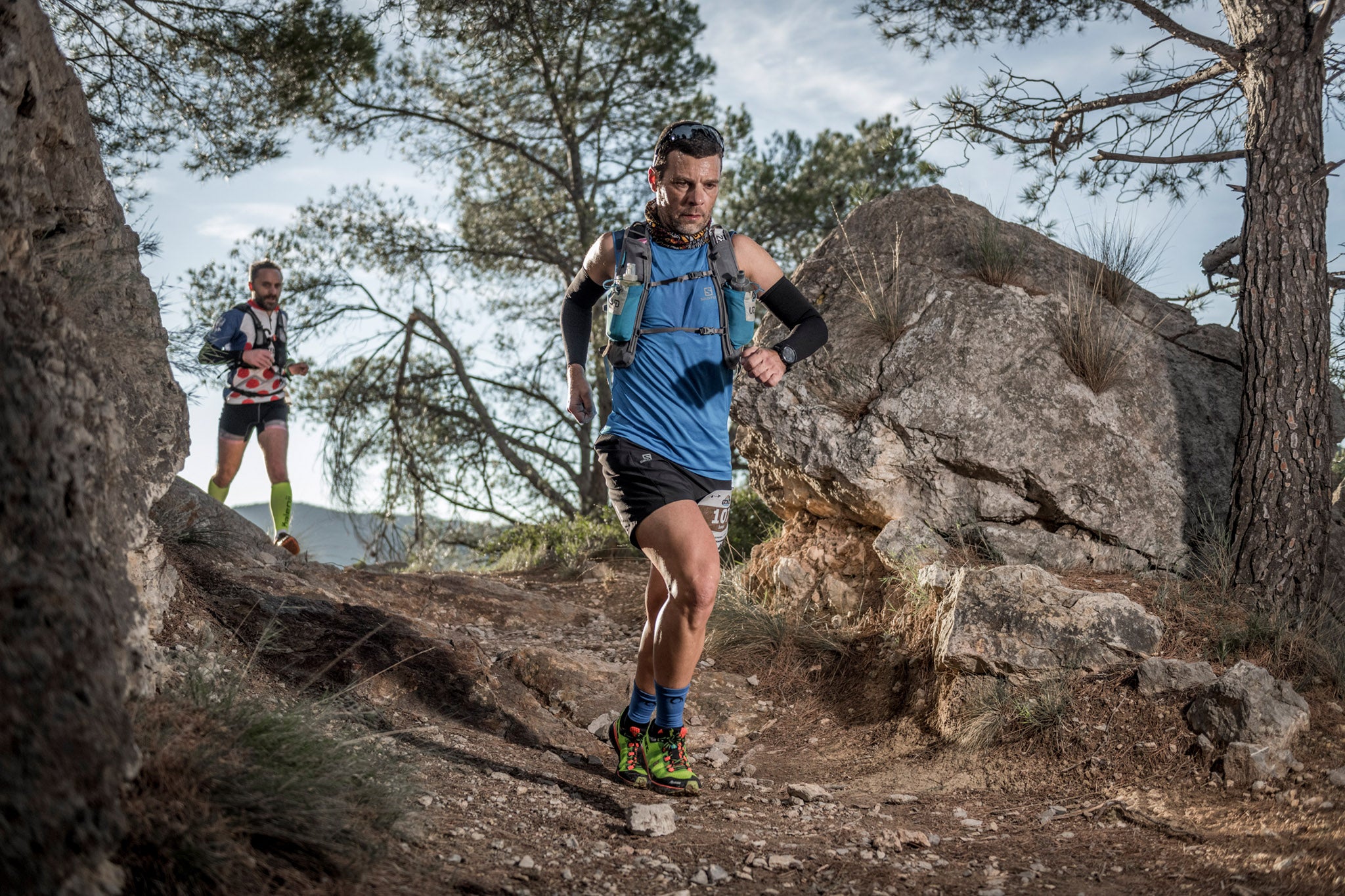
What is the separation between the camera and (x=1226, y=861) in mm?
3238

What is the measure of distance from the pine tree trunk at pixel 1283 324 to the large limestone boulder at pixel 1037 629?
3.45 ft

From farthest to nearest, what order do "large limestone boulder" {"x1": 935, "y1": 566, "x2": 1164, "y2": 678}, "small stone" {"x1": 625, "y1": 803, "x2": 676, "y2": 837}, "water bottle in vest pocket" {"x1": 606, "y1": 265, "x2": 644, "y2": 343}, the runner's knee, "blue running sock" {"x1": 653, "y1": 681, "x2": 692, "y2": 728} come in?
"large limestone boulder" {"x1": 935, "y1": 566, "x2": 1164, "y2": 678}
"blue running sock" {"x1": 653, "y1": 681, "x2": 692, "y2": 728}
"water bottle in vest pocket" {"x1": 606, "y1": 265, "x2": 644, "y2": 343}
the runner's knee
"small stone" {"x1": 625, "y1": 803, "x2": 676, "y2": 837}

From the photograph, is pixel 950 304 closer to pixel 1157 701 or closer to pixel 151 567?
pixel 1157 701

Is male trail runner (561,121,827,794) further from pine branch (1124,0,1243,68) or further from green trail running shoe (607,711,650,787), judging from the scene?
pine branch (1124,0,1243,68)

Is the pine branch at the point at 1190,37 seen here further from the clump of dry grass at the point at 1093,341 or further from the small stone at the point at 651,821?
the small stone at the point at 651,821

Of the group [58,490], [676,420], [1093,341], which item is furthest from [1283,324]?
[58,490]

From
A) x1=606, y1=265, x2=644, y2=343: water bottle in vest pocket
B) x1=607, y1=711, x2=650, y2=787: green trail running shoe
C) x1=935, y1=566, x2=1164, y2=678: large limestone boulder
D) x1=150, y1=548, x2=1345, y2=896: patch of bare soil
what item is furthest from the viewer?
x1=935, y1=566, x2=1164, y2=678: large limestone boulder

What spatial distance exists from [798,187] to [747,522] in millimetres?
4228

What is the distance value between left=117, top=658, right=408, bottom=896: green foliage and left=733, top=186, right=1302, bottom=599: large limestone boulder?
329 cm

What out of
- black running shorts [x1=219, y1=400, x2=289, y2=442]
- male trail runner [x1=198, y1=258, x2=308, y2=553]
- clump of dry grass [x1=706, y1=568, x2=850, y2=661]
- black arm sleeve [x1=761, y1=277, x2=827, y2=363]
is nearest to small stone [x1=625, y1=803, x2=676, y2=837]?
black arm sleeve [x1=761, y1=277, x2=827, y2=363]

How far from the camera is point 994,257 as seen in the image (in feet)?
19.2

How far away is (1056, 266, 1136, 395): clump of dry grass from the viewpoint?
219 inches

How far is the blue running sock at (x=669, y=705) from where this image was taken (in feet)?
12.5

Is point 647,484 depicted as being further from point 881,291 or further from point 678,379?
point 881,291
